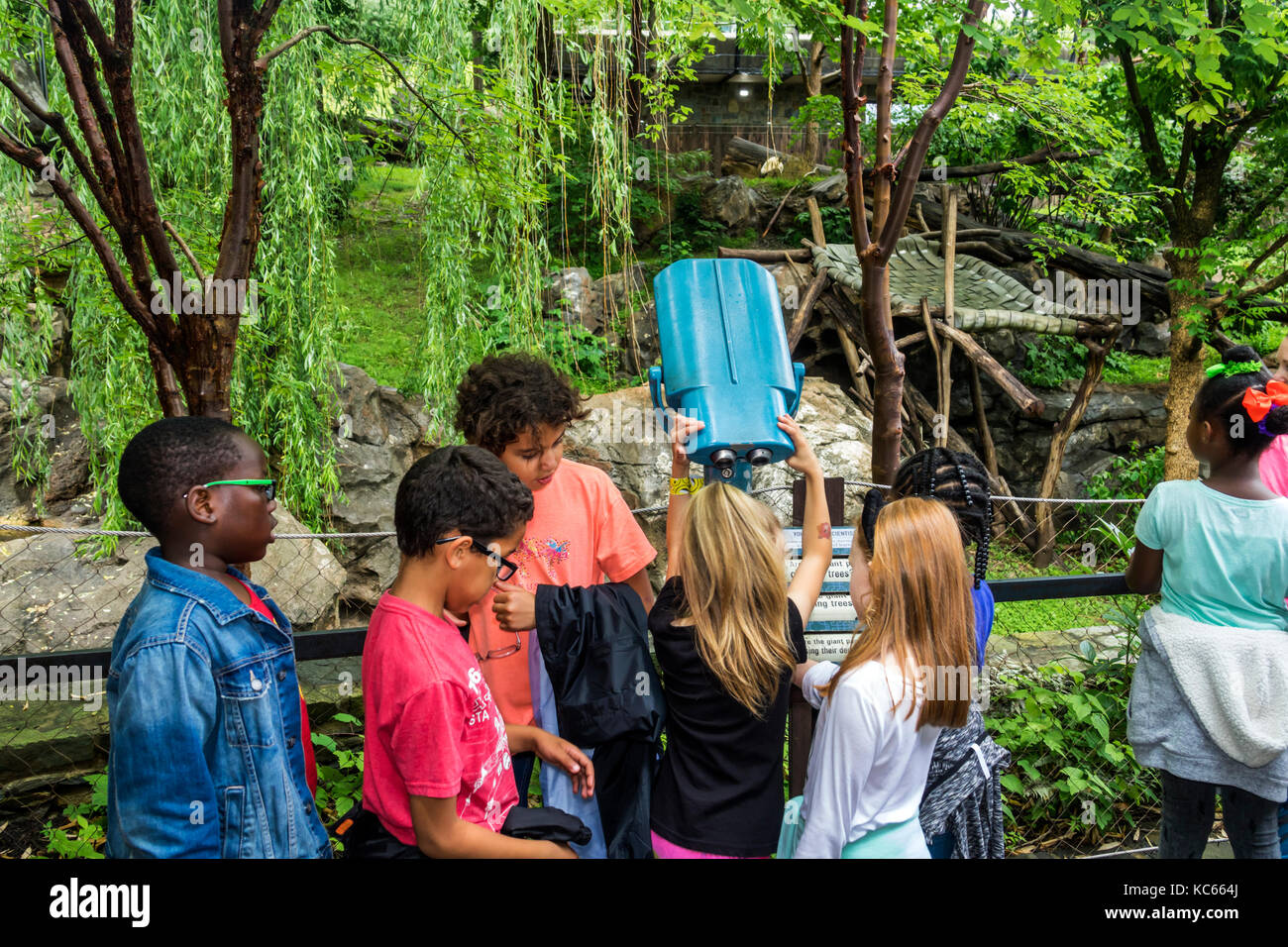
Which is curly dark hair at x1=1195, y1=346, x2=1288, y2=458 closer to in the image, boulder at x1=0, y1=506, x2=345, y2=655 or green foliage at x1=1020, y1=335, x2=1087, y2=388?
boulder at x1=0, y1=506, x2=345, y2=655

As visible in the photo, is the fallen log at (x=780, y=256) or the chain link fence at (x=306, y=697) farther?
the fallen log at (x=780, y=256)

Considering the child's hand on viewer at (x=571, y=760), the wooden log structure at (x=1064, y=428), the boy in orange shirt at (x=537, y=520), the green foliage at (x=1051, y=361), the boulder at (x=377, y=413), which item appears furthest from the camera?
the green foliage at (x=1051, y=361)

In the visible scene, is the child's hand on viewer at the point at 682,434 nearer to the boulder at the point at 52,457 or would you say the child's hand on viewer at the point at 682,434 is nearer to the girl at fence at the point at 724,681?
the girl at fence at the point at 724,681

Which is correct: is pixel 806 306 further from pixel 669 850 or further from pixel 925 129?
pixel 669 850

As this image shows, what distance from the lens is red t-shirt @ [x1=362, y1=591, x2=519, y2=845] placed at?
1.46 meters

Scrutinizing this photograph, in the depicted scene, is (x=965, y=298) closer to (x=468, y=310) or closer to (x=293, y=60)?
(x=468, y=310)

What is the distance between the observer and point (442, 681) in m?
1.48

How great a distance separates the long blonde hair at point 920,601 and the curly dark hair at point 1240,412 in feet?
2.85

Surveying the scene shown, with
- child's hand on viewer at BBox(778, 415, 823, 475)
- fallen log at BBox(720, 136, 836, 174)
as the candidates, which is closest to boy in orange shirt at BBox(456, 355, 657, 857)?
child's hand on viewer at BBox(778, 415, 823, 475)

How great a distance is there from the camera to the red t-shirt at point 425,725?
146 centimetres

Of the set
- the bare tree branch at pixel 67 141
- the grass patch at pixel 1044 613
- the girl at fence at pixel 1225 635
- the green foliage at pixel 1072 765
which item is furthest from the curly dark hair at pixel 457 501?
the grass patch at pixel 1044 613

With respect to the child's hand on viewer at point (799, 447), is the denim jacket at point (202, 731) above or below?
below

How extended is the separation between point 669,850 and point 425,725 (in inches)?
25.1
